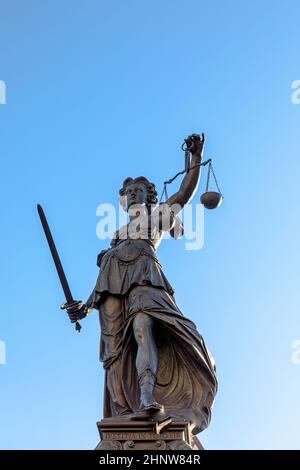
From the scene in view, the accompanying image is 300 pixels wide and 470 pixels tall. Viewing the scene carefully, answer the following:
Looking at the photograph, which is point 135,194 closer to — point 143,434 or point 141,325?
point 141,325

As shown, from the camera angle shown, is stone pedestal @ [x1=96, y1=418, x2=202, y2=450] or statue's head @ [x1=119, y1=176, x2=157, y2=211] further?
statue's head @ [x1=119, y1=176, x2=157, y2=211]

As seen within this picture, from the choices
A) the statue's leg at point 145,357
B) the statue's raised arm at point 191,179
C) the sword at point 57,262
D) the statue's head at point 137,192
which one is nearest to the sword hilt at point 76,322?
the sword at point 57,262

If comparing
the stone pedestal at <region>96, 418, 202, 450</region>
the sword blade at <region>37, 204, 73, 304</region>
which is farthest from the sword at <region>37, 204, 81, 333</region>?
the stone pedestal at <region>96, 418, 202, 450</region>

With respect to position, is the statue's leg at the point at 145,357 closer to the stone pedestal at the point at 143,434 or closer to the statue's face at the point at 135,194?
the stone pedestal at the point at 143,434

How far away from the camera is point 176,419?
12477mm

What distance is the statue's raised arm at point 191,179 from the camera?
50.2 ft

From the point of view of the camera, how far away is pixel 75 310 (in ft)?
47.8

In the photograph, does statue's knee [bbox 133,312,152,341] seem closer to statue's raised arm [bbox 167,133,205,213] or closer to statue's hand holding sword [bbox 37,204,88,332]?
statue's hand holding sword [bbox 37,204,88,332]

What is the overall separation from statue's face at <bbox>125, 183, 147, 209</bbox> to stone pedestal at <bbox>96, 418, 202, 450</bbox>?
12.8 feet

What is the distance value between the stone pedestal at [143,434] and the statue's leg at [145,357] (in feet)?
1.25

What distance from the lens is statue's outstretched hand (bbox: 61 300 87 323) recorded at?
14539 mm

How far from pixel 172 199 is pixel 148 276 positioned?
5.46 feet
